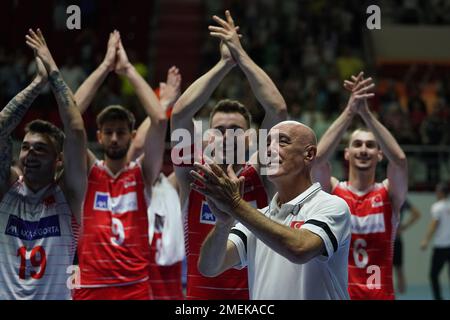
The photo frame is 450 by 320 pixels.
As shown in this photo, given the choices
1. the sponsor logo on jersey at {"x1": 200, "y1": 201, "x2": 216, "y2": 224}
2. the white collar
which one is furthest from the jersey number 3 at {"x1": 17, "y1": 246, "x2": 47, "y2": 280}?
the white collar

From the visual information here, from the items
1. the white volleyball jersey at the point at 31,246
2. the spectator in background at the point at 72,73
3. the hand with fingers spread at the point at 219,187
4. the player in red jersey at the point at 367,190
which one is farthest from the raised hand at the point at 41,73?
the spectator in background at the point at 72,73

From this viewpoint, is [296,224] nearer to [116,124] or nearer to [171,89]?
[116,124]

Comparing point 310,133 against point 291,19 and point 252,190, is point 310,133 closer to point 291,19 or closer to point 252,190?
Result: point 252,190

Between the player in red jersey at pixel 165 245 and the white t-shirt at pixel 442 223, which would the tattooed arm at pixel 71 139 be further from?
the white t-shirt at pixel 442 223

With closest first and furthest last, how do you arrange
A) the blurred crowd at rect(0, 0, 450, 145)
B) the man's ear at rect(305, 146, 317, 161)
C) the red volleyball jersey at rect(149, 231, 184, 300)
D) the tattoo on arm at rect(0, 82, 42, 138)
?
the man's ear at rect(305, 146, 317, 161) → the tattoo on arm at rect(0, 82, 42, 138) → the red volleyball jersey at rect(149, 231, 184, 300) → the blurred crowd at rect(0, 0, 450, 145)

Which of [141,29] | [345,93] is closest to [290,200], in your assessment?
[345,93]

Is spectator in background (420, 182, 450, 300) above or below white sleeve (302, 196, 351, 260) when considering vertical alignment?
above

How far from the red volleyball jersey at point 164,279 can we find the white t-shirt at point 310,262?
3.61 m

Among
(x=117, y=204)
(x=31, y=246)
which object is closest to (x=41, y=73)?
(x=31, y=246)

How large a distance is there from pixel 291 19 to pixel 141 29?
3.86 metres

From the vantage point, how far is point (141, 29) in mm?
17969

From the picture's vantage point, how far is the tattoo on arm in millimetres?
5105

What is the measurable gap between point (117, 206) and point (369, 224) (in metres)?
2.06

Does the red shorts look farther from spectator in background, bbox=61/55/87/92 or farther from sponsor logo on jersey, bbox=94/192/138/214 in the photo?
spectator in background, bbox=61/55/87/92
